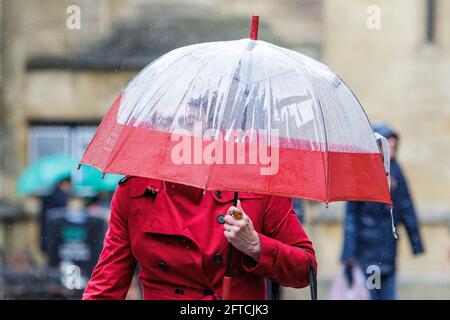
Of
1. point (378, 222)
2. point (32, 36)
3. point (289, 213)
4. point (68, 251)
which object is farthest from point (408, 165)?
point (289, 213)

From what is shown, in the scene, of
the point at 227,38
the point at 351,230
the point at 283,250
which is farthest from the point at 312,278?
the point at 227,38

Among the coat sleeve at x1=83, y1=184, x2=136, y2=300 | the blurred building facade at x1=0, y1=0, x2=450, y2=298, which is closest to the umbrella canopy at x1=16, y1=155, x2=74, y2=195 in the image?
the blurred building facade at x1=0, y1=0, x2=450, y2=298

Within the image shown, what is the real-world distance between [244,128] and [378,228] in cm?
548

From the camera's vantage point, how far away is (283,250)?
458 cm

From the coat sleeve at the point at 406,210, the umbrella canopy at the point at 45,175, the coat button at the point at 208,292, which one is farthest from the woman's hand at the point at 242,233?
the umbrella canopy at the point at 45,175

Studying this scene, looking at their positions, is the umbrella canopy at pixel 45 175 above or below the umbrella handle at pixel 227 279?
below

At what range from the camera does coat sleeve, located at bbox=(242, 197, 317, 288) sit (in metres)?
4.55

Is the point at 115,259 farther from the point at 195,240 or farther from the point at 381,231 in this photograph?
the point at 381,231

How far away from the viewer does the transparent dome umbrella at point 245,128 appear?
442 cm

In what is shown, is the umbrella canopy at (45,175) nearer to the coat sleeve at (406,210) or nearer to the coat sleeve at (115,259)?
the coat sleeve at (406,210)

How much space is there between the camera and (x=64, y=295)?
10273mm

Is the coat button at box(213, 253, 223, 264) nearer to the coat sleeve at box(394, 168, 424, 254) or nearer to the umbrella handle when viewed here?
the umbrella handle

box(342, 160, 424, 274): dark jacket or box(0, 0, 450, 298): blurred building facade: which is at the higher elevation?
box(0, 0, 450, 298): blurred building facade

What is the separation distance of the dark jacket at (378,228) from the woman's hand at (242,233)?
5315mm
